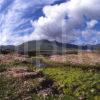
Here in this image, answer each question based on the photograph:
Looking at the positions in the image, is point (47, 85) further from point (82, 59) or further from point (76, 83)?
point (82, 59)

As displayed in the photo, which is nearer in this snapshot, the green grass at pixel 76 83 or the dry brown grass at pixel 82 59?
the green grass at pixel 76 83

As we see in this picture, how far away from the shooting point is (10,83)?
25.6 m

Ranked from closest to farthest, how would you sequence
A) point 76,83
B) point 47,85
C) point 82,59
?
A: point 76,83, point 47,85, point 82,59

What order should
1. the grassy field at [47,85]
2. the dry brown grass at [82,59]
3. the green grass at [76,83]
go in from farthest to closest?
1. the dry brown grass at [82,59]
2. the green grass at [76,83]
3. the grassy field at [47,85]

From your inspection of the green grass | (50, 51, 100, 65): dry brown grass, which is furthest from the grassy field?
(50, 51, 100, 65): dry brown grass

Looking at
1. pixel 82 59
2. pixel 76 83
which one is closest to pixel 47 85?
pixel 76 83

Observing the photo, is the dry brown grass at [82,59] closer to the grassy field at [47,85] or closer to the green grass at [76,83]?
the grassy field at [47,85]

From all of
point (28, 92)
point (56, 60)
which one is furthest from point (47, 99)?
point (56, 60)

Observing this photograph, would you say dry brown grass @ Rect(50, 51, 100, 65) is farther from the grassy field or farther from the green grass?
the green grass

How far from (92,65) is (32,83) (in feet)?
36.6

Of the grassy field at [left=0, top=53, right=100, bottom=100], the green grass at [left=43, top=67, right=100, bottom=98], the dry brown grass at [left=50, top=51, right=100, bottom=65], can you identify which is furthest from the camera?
the dry brown grass at [left=50, top=51, right=100, bottom=65]

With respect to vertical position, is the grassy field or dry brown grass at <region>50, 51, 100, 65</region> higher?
dry brown grass at <region>50, 51, 100, 65</region>

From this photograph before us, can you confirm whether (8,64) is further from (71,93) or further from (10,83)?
(71,93)

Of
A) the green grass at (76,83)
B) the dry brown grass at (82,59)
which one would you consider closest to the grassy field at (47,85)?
the green grass at (76,83)
